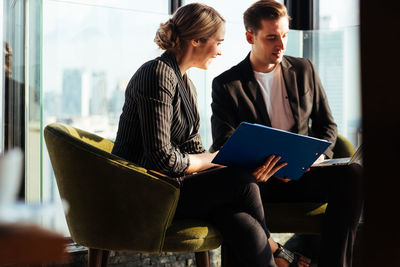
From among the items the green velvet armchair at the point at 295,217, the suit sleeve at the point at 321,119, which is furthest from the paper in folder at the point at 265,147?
the suit sleeve at the point at 321,119

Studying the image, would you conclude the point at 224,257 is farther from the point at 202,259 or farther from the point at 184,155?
the point at 184,155

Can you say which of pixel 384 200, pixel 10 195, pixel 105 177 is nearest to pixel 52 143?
pixel 105 177

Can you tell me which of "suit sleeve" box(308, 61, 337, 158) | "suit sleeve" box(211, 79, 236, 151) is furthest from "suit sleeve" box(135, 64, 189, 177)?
"suit sleeve" box(308, 61, 337, 158)

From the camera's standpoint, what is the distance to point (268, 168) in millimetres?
1579

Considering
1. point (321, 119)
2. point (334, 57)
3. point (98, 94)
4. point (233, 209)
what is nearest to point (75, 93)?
point (98, 94)

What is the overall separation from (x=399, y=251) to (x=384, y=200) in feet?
0.12

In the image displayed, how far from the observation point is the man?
1.86m

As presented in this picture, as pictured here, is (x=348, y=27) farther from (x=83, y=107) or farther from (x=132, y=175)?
(x=132, y=175)

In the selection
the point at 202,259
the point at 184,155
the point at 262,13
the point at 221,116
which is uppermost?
the point at 262,13

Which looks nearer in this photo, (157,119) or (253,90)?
(157,119)

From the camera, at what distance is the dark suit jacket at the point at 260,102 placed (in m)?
1.99

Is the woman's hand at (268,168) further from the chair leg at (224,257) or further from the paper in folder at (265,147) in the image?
the chair leg at (224,257)

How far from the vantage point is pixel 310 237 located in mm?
2594

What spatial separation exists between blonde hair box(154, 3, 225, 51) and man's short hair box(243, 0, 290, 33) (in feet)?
1.33
